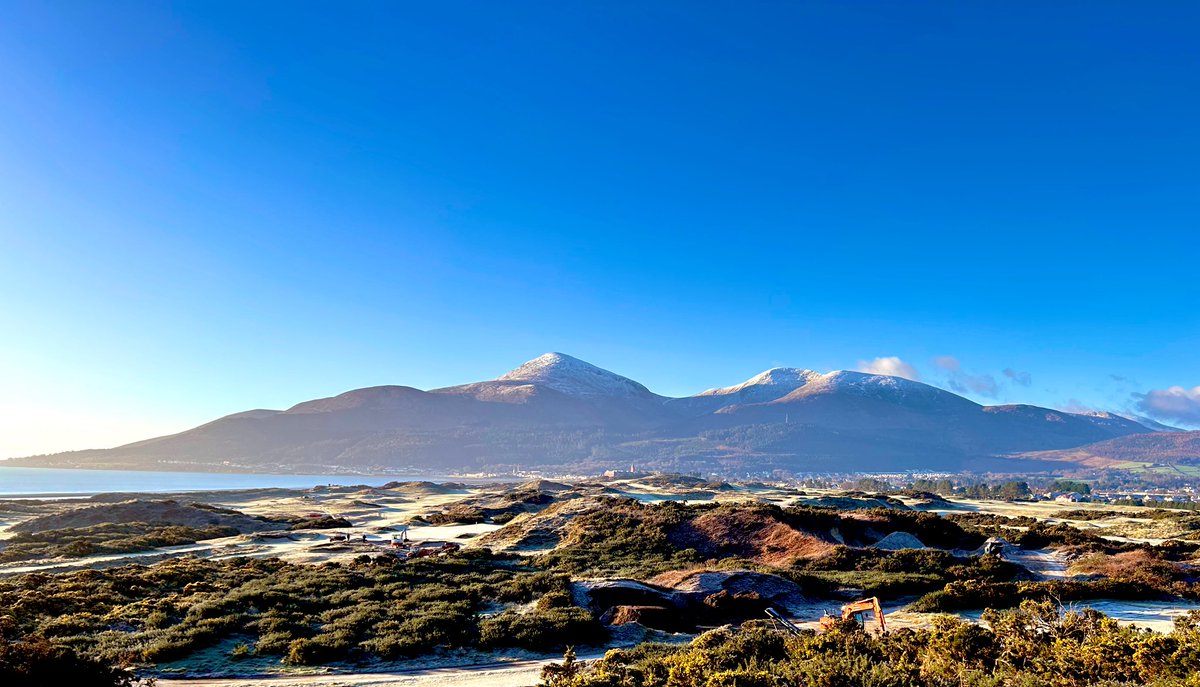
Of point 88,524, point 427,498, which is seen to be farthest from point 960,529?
point 427,498

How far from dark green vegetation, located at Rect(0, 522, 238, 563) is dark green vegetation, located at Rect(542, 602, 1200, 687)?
37193 mm

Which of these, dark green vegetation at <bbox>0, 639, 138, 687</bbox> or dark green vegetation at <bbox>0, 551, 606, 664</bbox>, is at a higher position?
dark green vegetation at <bbox>0, 639, 138, 687</bbox>

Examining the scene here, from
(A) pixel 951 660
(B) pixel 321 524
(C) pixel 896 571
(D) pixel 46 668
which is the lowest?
(B) pixel 321 524

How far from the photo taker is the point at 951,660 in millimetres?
10047

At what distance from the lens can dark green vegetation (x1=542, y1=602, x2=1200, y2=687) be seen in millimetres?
9055

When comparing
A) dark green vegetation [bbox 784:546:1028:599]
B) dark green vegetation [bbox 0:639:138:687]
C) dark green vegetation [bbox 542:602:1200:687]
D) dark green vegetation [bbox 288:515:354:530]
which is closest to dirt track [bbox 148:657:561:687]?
dark green vegetation [bbox 542:602:1200:687]

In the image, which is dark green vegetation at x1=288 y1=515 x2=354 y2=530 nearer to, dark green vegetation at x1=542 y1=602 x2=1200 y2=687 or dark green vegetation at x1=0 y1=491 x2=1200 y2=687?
dark green vegetation at x1=0 y1=491 x2=1200 y2=687

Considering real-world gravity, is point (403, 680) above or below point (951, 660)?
below

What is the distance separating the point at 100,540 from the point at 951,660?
48832 millimetres

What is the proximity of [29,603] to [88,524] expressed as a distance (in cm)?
4049

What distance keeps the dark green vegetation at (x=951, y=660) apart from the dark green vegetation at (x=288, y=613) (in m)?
5.25

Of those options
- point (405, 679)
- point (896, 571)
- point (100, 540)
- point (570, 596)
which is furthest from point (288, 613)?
point (100, 540)

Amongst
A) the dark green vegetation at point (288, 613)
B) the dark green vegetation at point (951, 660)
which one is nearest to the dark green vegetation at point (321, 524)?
the dark green vegetation at point (288, 613)

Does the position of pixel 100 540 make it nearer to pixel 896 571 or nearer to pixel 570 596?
pixel 570 596
